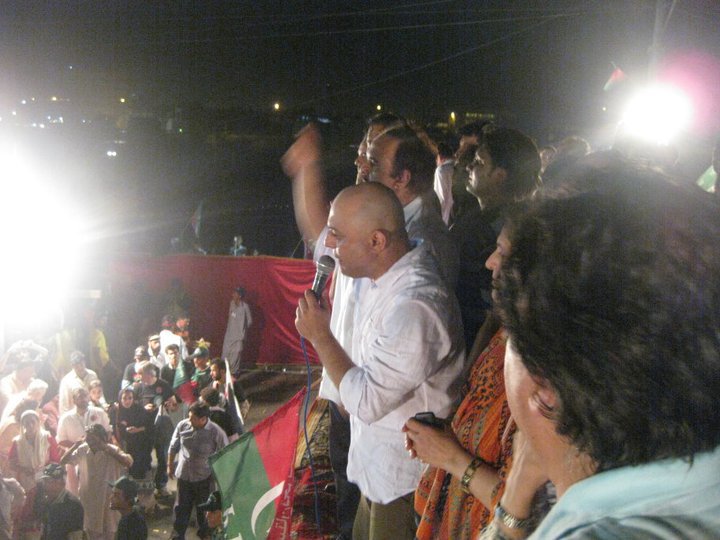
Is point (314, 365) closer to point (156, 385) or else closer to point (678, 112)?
point (156, 385)

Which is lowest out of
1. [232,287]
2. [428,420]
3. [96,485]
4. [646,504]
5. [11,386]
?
[232,287]

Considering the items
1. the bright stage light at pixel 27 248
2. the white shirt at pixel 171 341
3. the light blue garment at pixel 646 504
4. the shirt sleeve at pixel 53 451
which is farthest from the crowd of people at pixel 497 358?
the white shirt at pixel 171 341

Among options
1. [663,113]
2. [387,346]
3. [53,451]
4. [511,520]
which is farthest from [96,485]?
[663,113]

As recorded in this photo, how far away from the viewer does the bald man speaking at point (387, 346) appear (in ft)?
8.50

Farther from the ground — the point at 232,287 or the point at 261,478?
the point at 261,478

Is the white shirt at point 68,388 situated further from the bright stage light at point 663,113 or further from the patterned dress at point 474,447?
the patterned dress at point 474,447

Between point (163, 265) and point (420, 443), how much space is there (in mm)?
14468

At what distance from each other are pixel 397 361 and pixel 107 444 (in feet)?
19.0

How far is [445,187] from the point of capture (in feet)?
19.4

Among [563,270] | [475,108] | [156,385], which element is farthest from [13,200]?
[475,108]

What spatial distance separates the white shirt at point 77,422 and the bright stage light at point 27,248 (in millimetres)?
1718

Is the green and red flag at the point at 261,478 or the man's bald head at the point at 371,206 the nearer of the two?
the man's bald head at the point at 371,206

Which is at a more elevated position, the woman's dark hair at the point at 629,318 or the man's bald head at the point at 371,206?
the woman's dark hair at the point at 629,318

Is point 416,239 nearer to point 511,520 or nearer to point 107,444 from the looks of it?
point 511,520
